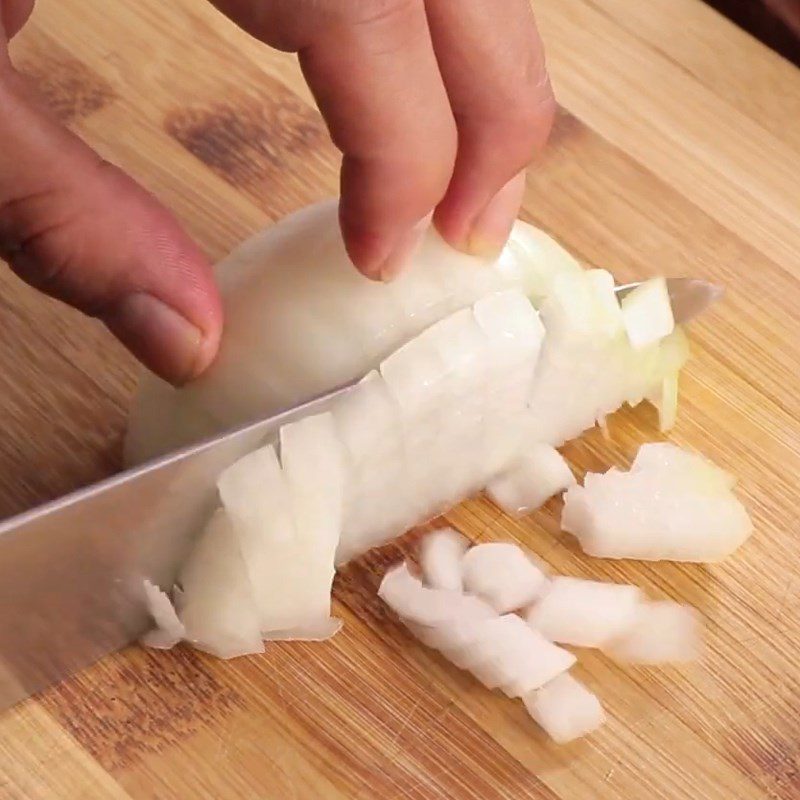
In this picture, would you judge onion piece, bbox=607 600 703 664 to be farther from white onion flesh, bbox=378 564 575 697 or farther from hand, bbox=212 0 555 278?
hand, bbox=212 0 555 278

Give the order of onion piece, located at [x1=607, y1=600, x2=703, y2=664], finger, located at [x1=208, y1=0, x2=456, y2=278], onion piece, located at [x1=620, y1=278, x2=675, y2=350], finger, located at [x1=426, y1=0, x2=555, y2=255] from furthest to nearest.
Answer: onion piece, located at [x1=620, y1=278, x2=675, y2=350] < onion piece, located at [x1=607, y1=600, x2=703, y2=664] < finger, located at [x1=426, y1=0, x2=555, y2=255] < finger, located at [x1=208, y1=0, x2=456, y2=278]

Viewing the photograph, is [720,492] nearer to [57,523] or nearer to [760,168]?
[760,168]

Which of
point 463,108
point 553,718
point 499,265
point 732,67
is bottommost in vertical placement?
point 553,718

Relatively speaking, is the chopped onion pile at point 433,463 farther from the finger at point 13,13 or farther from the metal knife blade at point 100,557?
the finger at point 13,13

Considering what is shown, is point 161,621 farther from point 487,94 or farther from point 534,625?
point 487,94

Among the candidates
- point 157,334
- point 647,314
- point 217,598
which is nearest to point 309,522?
point 217,598

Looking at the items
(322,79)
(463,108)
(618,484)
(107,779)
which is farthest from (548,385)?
(107,779)

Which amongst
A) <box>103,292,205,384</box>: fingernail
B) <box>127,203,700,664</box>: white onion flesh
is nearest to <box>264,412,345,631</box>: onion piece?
<box>127,203,700,664</box>: white onion flesh
